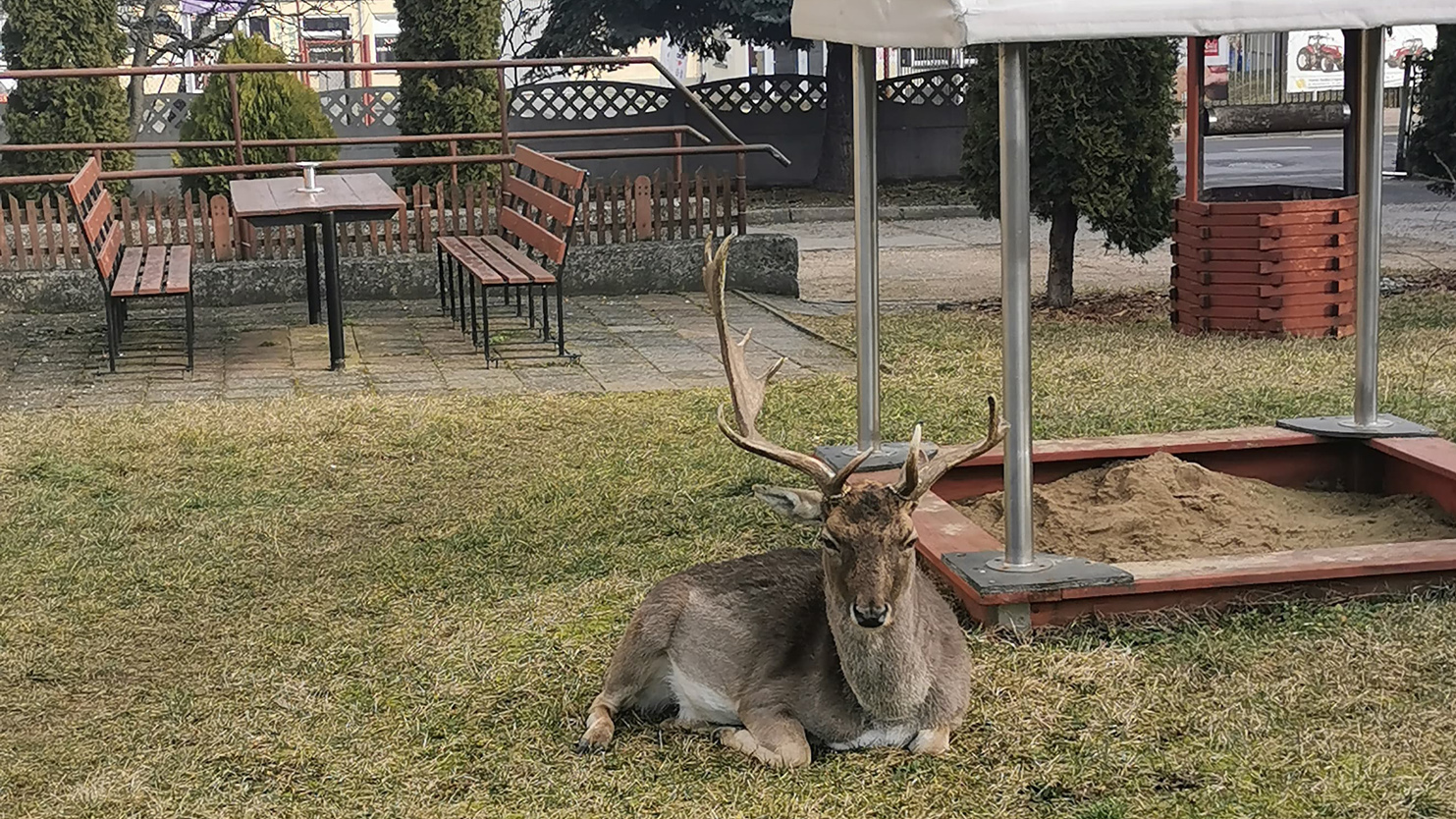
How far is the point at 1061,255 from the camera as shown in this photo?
11.5 meters

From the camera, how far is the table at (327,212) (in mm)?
9633

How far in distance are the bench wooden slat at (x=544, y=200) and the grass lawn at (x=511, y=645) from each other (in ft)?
5.18

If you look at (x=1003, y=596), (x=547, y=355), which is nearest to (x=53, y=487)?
(x=547, y=355)

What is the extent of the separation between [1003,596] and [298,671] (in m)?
1.99

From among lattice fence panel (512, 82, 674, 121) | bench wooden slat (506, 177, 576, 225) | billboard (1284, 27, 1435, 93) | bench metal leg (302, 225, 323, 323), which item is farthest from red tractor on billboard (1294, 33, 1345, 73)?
bench metal leg (302, 225, 323, 323)

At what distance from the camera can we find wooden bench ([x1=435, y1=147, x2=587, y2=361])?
31.9ft

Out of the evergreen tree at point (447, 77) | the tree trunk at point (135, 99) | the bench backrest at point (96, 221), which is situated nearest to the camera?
the bench backrest at point (96, 221)

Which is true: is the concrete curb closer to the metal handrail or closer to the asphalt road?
the asphalt road

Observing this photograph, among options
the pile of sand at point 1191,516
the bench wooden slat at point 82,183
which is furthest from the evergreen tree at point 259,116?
the pile of sand at point 1191,516

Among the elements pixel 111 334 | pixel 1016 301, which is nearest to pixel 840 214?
pixel 111 334

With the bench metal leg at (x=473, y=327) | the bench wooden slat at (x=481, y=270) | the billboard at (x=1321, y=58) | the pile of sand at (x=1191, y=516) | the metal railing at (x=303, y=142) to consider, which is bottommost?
the pile of sand at (x=1191, y=516)

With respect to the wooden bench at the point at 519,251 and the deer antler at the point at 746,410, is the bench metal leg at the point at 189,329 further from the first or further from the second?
the deer antler at the point at 746,410

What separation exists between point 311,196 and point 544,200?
1.33m

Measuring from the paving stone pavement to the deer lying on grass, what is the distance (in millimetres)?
4604
